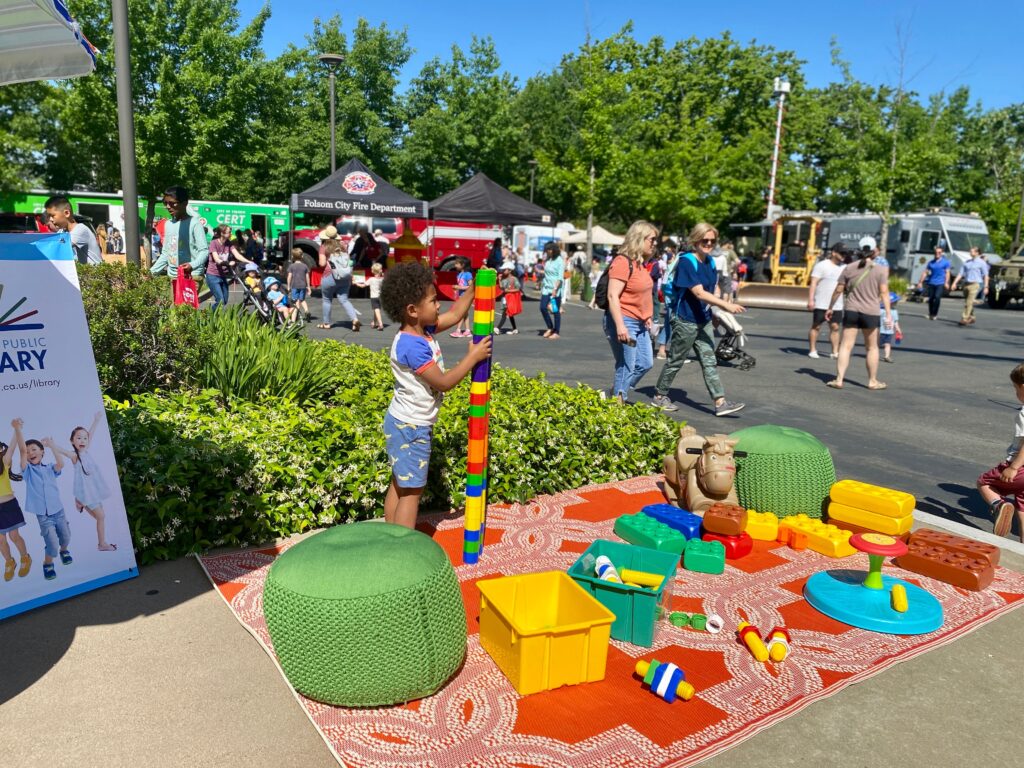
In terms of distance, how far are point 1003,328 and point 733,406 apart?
1501cm

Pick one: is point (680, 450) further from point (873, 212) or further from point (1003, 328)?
point (873, 212)

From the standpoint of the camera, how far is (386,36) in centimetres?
4703

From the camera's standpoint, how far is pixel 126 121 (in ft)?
24.1

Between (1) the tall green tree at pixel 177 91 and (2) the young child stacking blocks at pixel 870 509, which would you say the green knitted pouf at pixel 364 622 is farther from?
(1) the tall green tree at pixel 177 91

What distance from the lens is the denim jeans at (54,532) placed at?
3.37 meters

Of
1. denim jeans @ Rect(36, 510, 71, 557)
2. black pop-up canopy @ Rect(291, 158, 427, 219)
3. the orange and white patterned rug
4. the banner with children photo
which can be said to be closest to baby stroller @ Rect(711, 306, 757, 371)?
the orange and white patterned rug

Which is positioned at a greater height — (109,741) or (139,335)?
(139,335)

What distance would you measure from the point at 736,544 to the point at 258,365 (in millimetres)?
3871

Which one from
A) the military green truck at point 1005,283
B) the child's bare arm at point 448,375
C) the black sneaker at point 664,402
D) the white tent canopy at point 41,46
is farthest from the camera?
the military green truck at point 1005,283

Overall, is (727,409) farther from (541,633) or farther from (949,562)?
(541,633)

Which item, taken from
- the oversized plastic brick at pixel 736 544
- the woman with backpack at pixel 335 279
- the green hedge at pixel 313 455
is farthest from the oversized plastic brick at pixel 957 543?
the woman with backpack at pixel 335 279

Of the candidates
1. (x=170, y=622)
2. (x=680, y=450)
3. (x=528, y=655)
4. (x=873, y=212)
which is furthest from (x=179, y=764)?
(x=873, y=212)

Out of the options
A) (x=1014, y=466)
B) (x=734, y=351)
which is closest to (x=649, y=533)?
(x=1014, y=466)

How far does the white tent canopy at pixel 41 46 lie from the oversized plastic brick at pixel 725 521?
3.90 metres
